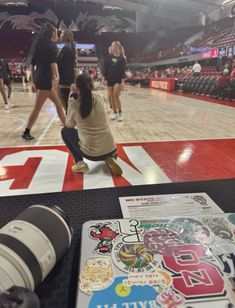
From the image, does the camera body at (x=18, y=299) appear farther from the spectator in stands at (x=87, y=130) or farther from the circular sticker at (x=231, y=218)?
the spectator in stands at (x=87, y=130)

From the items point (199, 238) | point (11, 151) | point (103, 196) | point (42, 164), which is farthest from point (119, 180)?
point (11, 151)

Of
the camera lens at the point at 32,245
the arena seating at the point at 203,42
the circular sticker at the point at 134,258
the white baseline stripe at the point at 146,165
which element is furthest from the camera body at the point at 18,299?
the arena seating at the point at 203,42

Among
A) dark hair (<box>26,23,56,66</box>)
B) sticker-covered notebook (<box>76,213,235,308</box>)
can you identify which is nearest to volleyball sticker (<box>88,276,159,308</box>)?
sticker-covered notebook (<box>76,213,235,308</box>)

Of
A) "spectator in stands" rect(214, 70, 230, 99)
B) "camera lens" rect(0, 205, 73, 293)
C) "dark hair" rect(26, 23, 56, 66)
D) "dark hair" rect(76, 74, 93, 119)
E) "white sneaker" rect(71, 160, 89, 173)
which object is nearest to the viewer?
"camera lens" rect(0, 205, 73, 293)

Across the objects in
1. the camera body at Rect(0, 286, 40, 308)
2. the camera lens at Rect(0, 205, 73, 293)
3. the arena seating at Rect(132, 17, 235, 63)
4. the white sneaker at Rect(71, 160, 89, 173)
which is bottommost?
the white sneaker at Rect(71, 160, 89, 173)

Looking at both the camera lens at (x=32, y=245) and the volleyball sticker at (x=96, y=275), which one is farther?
the volleyball sticker at (x=96, y=275)

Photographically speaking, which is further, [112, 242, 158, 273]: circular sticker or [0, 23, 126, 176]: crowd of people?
[0, 23, 126, 176]: crowd of people

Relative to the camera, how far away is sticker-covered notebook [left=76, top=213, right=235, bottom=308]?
85 cm

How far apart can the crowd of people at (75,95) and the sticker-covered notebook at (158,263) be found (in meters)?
0.80

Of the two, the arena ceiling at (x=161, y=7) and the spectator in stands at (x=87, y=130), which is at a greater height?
the arena ceiling at (x=161, y=7)

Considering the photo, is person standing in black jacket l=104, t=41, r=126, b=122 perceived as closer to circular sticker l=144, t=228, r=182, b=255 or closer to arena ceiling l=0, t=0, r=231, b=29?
circular sticker l=144, t=228, r=182, b=255

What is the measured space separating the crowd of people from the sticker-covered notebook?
796 millimetres

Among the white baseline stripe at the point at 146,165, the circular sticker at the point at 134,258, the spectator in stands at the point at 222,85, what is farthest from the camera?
the spectator in stands at the point at 222,85

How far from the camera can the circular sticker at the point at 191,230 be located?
3.66ft
